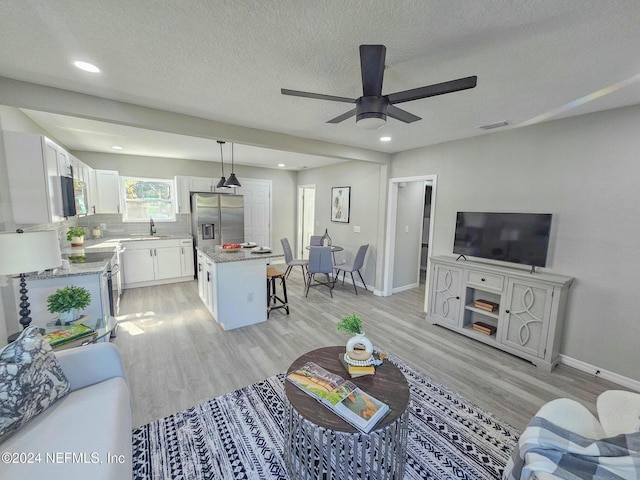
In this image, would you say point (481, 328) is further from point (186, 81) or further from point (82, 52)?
point (82, 52)

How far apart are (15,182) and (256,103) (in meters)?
2.15

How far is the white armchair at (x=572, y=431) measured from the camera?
111cm

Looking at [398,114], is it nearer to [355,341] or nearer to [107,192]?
[355,341]

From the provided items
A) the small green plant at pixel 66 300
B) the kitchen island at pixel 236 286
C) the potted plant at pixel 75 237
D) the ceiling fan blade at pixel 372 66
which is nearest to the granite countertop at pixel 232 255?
the kitchen island at pixel 236 286

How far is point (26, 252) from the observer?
1785mm

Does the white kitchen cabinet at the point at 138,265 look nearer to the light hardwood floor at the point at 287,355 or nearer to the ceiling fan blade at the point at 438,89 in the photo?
the light hardwood floor at the point at 287,355

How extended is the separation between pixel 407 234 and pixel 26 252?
15.9 ft

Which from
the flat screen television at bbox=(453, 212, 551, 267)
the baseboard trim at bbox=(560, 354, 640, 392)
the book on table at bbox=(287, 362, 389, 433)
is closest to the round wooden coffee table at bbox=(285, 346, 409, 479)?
the book on table at bbox=(287, 362, 389, 433)

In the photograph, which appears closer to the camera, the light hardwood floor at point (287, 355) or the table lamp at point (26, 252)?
the table lamp at point (26, 252)

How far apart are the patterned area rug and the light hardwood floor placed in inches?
7.0

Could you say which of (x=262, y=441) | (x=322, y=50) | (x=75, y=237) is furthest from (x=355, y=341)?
(x=75, y=237)

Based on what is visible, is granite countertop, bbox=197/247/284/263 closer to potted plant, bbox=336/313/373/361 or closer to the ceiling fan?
potted plant, bbox=336/313/373/361

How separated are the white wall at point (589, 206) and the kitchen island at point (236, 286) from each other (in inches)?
126

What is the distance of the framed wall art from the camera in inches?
219
